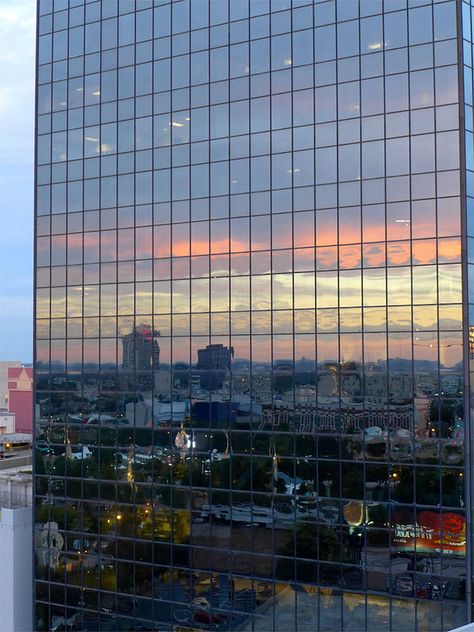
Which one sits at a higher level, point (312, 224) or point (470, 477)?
point (312, 224)

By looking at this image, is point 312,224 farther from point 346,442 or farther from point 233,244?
point 346,442

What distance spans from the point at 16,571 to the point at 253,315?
18952 millimetres

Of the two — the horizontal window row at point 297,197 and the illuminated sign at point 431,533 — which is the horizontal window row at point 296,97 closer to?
the horizontal window row at point 297,197

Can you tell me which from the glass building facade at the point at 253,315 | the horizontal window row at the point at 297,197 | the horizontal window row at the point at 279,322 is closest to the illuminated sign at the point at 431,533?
the glass building facade at the point at 253,315

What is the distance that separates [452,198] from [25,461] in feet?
107

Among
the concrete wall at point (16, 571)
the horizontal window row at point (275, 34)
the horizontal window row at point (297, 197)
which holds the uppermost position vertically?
the horizontal window row at point (275, 34)

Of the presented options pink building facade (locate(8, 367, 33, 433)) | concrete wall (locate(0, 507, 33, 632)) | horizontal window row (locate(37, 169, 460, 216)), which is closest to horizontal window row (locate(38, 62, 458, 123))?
horizontal window row (locate(37, 169, 460, 216))

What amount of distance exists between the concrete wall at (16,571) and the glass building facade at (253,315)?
1.09 meters

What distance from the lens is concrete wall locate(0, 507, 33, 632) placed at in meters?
42.2

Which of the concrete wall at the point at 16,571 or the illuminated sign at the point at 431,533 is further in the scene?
the concrete wall at the point at 16,571

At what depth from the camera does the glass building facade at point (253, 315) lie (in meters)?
32.3

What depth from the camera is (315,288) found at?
34781 mm

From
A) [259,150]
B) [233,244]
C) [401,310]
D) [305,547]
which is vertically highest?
[259,150]

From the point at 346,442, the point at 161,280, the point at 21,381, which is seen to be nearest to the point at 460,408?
the point at 346,442
